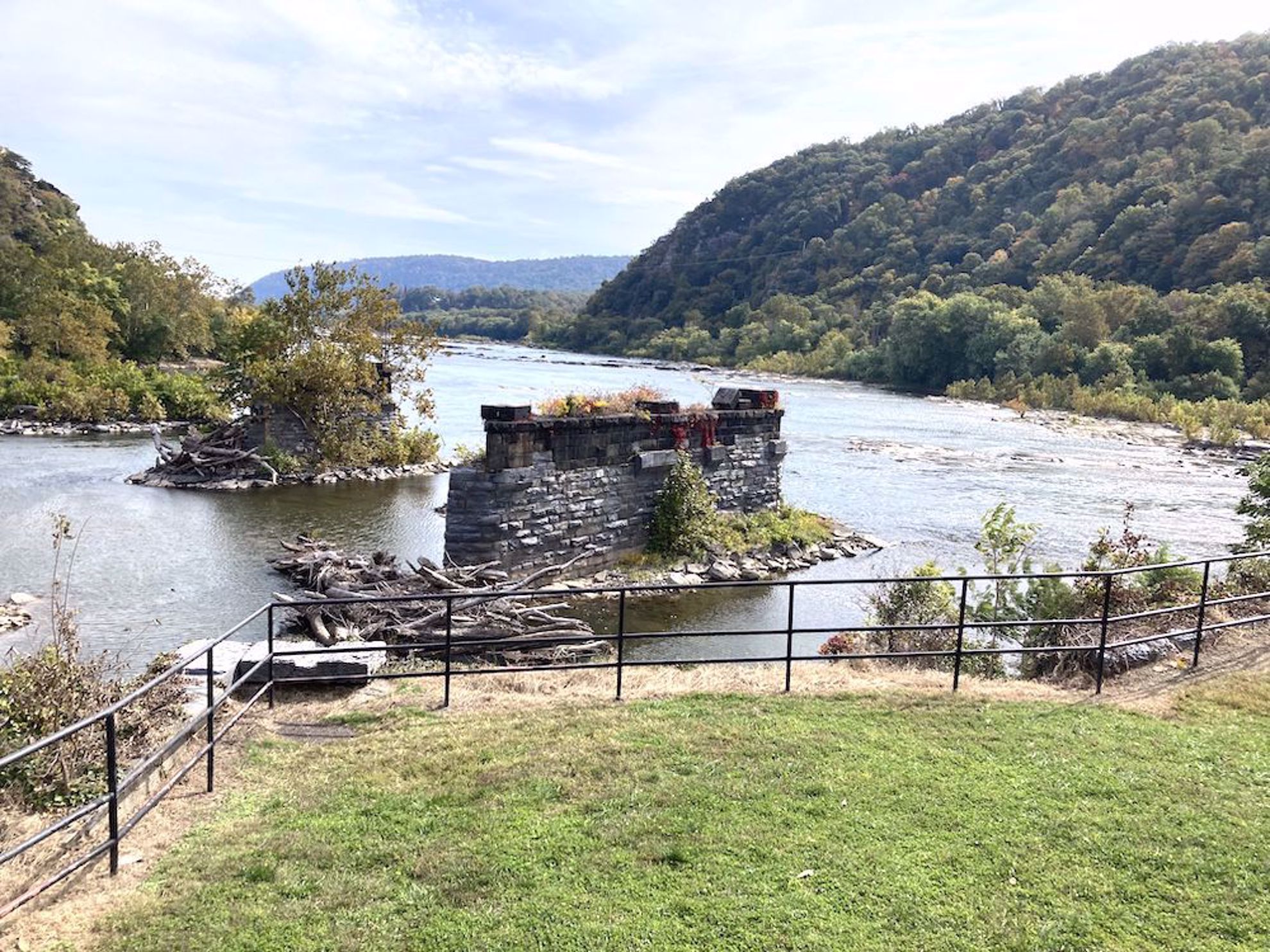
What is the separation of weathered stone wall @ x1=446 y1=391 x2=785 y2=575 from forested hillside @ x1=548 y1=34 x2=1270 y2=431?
136 feet

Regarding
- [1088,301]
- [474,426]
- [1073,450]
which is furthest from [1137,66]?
[474,426]

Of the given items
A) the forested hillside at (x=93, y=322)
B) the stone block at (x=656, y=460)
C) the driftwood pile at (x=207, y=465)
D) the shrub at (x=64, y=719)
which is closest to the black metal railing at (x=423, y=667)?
the shrub at (x=64, y=719)

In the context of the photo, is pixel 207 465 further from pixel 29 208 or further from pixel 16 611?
pixel 29 208

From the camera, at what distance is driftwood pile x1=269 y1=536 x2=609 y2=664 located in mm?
12039

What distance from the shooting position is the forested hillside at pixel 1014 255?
60500 mm

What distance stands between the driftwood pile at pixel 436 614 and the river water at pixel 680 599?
1.33 metres

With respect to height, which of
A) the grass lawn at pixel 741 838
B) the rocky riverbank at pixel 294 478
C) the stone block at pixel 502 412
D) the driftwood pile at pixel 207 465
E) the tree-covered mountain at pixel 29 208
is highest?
the tree-covered mountain at pixel 29 208

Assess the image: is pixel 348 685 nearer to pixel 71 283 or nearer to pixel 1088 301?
pixel 71 283

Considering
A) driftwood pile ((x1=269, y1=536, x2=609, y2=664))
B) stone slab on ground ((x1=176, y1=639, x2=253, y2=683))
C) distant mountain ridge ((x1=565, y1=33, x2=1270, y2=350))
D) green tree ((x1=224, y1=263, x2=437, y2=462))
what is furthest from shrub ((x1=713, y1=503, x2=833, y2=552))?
distant mountain ridge ((x1=565, y1=33, x2=1270, y2=350))

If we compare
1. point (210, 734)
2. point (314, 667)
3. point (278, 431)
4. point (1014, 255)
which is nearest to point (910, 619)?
point (314, 667)

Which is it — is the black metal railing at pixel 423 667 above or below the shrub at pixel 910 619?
above

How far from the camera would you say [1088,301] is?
6556 centimetres

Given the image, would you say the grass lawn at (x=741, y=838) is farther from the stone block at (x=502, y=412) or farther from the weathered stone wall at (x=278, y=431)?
the weathered stone wall at (x=278, y=431)

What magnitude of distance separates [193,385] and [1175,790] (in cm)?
4100
